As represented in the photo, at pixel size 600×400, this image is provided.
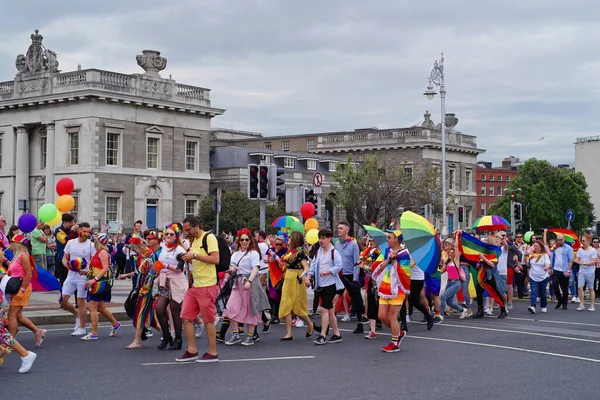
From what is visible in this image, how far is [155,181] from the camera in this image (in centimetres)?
5559

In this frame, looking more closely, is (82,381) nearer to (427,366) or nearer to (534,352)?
(427,366)

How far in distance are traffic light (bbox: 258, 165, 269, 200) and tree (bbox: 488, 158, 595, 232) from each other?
2605 inches

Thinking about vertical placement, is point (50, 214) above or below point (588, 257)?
above

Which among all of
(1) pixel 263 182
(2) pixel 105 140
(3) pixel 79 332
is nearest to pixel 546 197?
(2) pixel 105 140

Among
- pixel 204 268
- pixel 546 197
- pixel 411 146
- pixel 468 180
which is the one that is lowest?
pixel 204 268

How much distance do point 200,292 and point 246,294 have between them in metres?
1.94

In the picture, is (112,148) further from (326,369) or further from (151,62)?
(326,369)

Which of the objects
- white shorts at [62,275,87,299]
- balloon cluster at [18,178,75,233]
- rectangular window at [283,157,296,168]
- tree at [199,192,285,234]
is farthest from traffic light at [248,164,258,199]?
rectangular window at [283,157,296,168]

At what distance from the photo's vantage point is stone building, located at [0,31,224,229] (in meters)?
52.6

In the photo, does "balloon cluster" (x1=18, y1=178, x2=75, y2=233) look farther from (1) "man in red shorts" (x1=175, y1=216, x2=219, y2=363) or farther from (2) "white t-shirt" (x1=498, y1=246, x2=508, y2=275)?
(2) "white t-shirt" (x1=498, y1=246, x2=508, y2=275)

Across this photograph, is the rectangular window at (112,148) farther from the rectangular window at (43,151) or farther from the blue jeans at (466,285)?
the blue jeans at (466,285)

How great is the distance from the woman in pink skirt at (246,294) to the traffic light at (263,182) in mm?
7965

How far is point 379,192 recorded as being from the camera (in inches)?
2351

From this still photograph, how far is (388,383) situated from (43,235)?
1271cm
